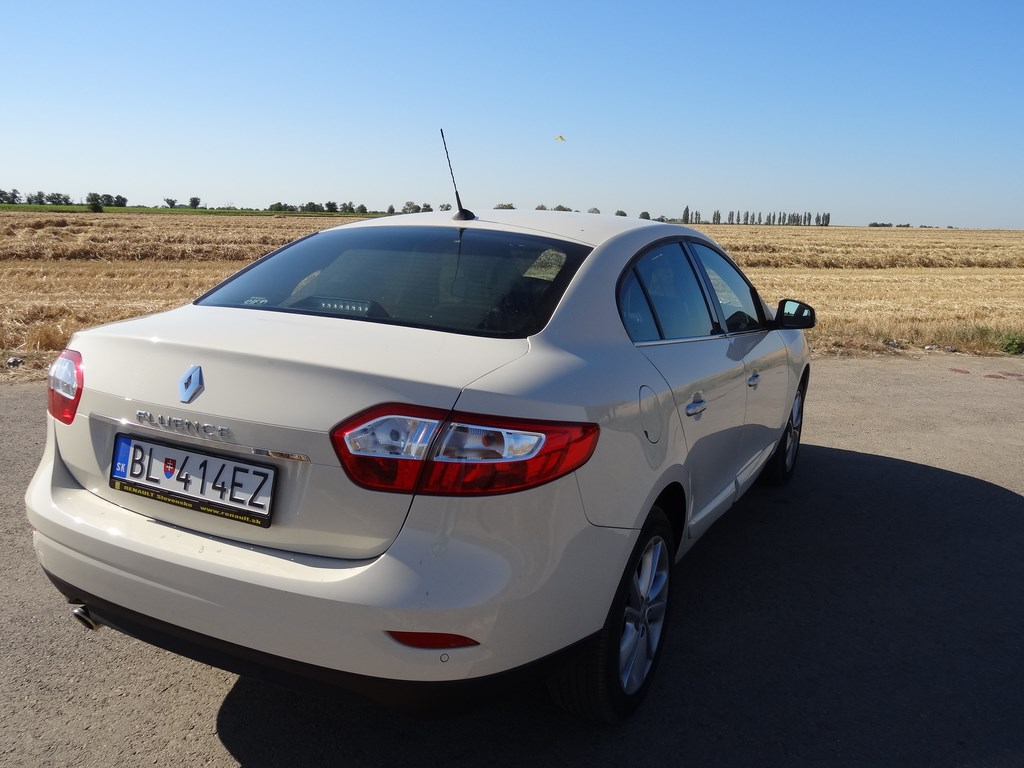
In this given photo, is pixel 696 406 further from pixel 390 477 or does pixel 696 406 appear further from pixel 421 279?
pixel 390 477

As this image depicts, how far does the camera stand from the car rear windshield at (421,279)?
2.69 metres

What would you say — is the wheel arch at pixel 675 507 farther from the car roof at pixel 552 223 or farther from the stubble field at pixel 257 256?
the stubble field at pixel 257 256

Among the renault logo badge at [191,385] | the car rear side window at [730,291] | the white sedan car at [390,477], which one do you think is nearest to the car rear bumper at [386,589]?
the white sedan car at [390,477]

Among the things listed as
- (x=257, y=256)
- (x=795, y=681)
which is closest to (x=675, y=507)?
(x=795, y=681)

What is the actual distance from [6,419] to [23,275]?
1740 centimetres

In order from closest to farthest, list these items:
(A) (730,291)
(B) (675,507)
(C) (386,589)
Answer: (C) (386,589) → (B) (675,507) → (A) (730,291)

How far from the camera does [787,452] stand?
5.36m

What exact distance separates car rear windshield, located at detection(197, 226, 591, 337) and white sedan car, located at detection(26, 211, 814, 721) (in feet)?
0.04

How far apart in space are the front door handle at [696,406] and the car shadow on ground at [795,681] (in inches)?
36.1

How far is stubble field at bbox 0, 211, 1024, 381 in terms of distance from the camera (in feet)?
Answer: 36.2

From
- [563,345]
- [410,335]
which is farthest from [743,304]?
[410,335]

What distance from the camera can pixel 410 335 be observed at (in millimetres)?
2496

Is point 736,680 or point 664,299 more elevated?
point 664,299

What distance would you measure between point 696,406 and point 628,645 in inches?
35.2
